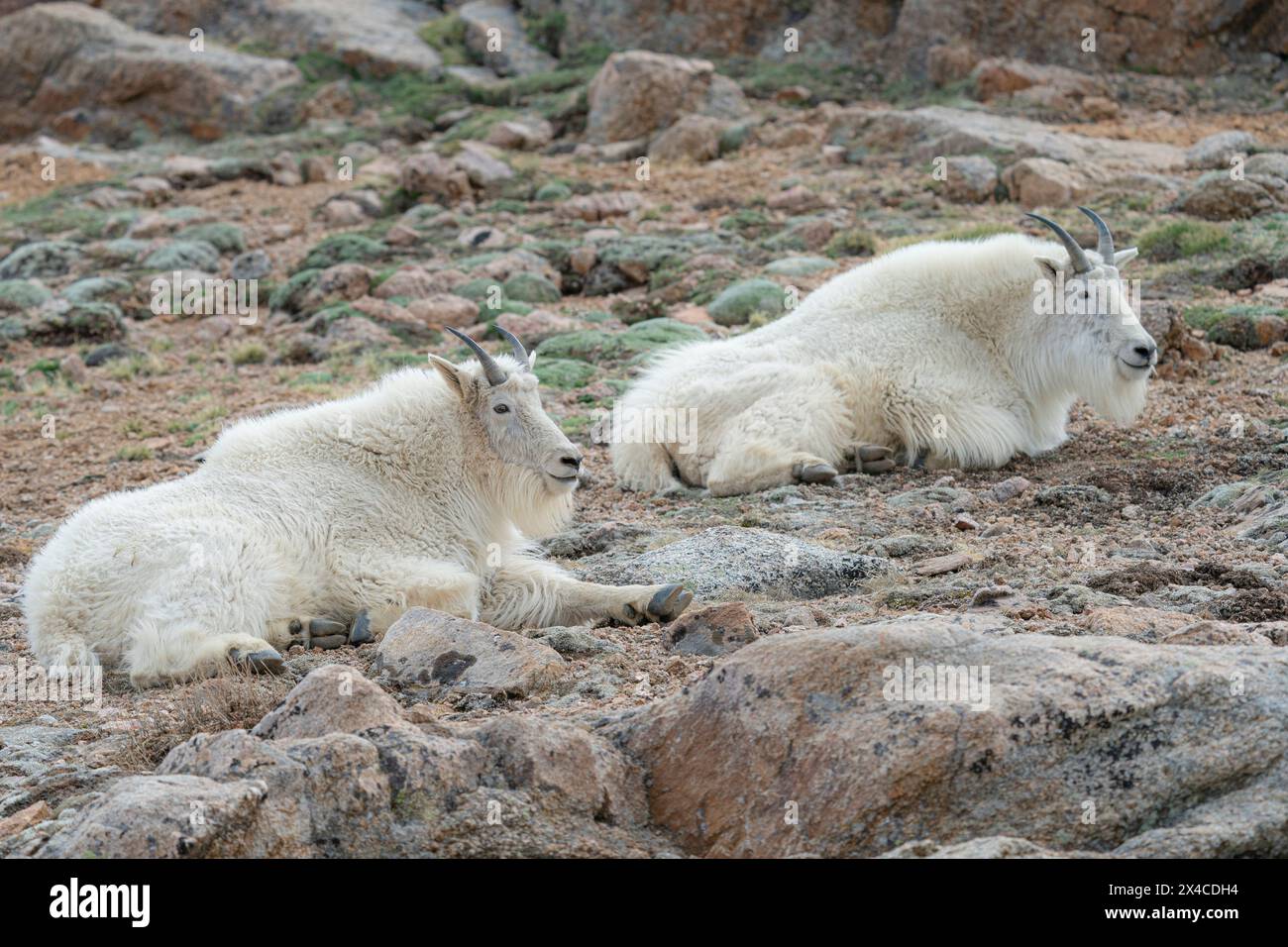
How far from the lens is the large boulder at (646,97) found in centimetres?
2464

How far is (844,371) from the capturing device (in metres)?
10.2

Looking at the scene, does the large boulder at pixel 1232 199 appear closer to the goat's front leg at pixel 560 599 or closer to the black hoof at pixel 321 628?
the goat's front leg at pixel 560 599

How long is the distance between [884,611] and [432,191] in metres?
16.9

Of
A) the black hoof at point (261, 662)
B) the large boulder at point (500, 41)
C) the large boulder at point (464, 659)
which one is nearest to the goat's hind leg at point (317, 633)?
the black hoof at point (261, 662)

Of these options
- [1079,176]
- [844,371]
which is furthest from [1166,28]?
[844,371]

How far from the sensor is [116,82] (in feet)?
95.2

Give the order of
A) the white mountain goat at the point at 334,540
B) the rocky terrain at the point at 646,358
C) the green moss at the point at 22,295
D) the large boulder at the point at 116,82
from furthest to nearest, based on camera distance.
Answer: the large boulder at the point at 116,82 < the green moss at the point at 22,295 < the white mountain goat at the point at 334,540 < the rocky terrain at the point at 646,358

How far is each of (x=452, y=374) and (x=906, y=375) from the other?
359 cm

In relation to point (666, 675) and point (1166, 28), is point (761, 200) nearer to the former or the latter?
point (1166, 28)

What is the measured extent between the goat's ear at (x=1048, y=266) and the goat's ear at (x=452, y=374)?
184 inches

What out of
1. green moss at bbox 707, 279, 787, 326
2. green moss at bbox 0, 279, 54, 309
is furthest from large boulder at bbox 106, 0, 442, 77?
green moss at bbox 707, 279, 787, 326

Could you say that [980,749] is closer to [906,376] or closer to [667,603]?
[667,603]

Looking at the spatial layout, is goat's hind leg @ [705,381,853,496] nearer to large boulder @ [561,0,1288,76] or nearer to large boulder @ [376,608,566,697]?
large boulder @ [376,608,566,697]

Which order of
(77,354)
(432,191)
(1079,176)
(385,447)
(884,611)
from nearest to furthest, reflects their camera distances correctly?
1. (884,611)
2. (385,447)
3. (77,354)
4. (1079,176)
5. (432,191)
